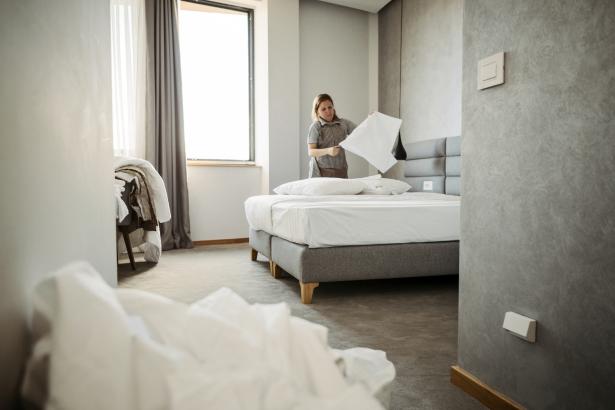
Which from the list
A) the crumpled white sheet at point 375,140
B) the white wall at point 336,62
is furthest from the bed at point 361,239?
the white wall at point 336,62

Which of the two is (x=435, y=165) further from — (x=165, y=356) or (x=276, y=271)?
(x=165, y=356)

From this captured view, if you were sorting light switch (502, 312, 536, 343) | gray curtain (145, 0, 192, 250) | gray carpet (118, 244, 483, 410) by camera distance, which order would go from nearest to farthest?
light switch (502, 312, 536, 343), gray carpet (118, 244, 483, 410), gray curtain (145, 0, 192, 250)

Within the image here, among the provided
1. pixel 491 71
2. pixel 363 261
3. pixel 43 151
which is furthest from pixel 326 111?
pixel 43 151

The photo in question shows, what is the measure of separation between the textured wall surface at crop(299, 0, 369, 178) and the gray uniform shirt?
1.08 metres

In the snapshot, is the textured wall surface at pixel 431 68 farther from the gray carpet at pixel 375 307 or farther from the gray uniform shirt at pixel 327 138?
the gray carpet at pixel 375 307

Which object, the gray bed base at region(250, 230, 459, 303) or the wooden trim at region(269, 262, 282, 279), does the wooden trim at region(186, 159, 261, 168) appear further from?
the gray bed base at region(250, 230, 459, 303)

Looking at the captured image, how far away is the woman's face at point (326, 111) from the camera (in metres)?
3.91

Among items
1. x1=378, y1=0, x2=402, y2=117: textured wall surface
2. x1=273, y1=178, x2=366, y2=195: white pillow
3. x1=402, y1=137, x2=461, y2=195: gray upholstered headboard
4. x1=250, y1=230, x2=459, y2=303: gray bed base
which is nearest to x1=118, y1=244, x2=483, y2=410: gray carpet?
x1=250, y1=230, x2=459, y2=303: gray bed base

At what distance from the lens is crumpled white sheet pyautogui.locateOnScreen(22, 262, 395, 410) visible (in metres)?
0.41

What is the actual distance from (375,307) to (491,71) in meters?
1.48

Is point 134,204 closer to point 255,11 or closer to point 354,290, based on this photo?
point 354,290

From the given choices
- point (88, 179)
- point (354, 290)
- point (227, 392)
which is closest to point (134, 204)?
point (354, 290)

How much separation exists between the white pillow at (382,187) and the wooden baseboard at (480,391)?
7.08ft

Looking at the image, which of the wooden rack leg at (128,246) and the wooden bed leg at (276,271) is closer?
the wooden bed leg at (276,271)
